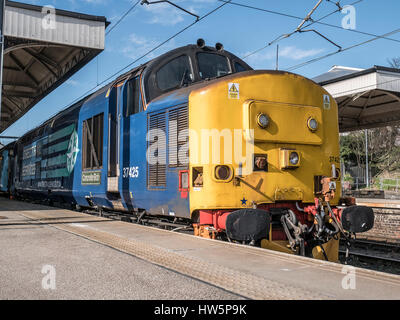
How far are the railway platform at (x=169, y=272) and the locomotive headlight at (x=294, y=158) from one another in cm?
155

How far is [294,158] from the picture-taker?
5.96 m

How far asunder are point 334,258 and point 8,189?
67.8 feet

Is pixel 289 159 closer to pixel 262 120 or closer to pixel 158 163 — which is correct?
pixel 262 120

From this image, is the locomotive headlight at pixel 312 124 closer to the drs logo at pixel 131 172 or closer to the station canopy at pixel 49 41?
the drs logo at pixel 131 172

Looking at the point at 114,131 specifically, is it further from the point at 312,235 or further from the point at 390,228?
the point at 390,228

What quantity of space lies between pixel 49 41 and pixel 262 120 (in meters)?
10.3

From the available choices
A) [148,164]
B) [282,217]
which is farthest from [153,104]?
[282,217]

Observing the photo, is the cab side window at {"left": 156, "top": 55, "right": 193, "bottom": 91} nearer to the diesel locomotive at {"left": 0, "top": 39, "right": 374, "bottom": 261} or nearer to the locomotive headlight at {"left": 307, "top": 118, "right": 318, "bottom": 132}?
the diesel locomotive at {"left": 0, "top": 39, "right": 374, "bottom": 261}

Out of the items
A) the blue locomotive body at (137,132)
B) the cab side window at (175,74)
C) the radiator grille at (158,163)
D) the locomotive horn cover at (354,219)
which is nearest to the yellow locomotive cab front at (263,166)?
the locomotive horn cover at (354,219)

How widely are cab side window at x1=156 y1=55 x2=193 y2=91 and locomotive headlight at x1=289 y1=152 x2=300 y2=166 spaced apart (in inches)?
92.1

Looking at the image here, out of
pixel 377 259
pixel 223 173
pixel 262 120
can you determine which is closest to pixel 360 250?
pixel 377 259

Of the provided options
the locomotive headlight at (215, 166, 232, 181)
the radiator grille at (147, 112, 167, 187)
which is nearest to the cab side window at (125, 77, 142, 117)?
the radiator grille at (147, 112, 167, 187)

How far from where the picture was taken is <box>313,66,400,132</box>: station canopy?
15367 mm
